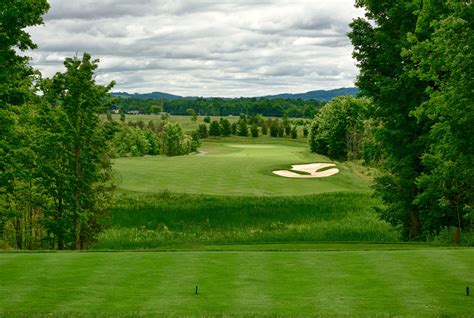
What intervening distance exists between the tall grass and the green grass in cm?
1606

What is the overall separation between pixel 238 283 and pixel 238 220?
2807 centimetres

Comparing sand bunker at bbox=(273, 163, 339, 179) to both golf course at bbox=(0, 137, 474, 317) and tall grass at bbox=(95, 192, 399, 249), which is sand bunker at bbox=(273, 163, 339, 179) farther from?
golf course at bbox=(0, 137, 474, 317)

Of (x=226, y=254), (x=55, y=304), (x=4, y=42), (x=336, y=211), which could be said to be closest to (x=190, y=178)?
(x=336, y=211)

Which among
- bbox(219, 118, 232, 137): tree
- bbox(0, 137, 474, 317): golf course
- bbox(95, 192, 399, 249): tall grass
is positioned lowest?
bbox(95, 192, 399, 249): tall grass

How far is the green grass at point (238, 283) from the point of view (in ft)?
41.0

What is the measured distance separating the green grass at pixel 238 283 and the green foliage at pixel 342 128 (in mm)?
80085

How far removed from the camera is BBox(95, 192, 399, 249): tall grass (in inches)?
1432

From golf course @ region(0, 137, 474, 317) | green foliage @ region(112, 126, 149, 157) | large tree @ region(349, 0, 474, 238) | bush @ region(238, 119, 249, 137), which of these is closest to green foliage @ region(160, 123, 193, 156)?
green foliage @ region(112, 126, 149, 157)

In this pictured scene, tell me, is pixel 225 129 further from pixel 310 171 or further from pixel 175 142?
pixel 310 171

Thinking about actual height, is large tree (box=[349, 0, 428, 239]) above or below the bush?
above

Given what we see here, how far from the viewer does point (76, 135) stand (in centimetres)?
2783

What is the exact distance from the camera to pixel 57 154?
92.8 ft

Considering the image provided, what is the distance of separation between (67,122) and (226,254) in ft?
42.8

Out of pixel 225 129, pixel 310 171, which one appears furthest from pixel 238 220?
pixel 225 129
